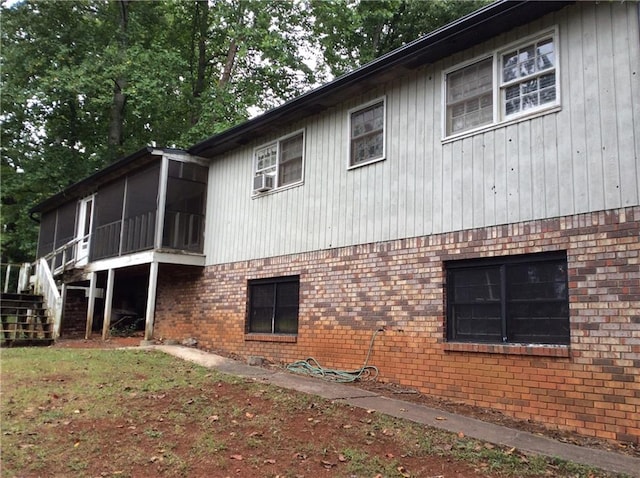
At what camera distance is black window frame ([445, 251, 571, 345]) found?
6609 mm

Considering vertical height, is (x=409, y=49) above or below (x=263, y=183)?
above

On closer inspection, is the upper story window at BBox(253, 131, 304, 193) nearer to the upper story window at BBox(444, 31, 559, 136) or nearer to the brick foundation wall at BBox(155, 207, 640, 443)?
the brick foundation wall at BBox(155, 207, 640, 443)

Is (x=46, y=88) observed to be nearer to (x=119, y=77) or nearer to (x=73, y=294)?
(x=119, y=77)

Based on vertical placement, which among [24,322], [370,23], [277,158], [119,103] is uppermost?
[370,23]

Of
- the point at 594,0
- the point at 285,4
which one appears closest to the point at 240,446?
the point at 594,0

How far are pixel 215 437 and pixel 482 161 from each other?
200 inches

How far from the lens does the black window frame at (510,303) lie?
6609 millimetres

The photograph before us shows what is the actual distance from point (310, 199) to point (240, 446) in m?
6.00

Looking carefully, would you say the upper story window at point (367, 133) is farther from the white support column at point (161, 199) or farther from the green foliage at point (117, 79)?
the green foliage at point (117, 79)

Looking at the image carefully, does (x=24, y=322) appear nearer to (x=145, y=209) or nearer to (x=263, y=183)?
(x=145, y=209)

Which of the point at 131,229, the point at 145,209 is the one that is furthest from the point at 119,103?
the point at 145,209

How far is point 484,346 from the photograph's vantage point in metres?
7.16

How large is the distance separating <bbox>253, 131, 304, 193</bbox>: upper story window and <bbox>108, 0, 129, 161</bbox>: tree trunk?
15.1 meters

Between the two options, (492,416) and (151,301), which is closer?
(492,416)
